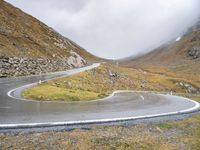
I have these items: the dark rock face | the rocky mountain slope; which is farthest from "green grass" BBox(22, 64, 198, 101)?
the rocky mountain slope

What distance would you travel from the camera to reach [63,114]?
80.1 feet

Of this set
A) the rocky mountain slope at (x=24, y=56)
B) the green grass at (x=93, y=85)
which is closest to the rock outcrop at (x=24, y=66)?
the rocky mountain slope at (x=24, y=56)

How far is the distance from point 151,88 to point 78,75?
75.5 feet

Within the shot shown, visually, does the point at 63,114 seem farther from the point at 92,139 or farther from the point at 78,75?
the point at 78,75

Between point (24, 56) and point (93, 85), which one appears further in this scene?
point (24, 56)

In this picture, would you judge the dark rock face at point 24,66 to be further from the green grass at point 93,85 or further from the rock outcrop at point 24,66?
the green grass at point 93,85

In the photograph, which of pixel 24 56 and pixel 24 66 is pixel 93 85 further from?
pixel 24 56

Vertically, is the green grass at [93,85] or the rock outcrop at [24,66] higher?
the rock outcrop at [24,66]

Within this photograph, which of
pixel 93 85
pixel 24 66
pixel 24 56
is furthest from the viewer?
pixel 24 56

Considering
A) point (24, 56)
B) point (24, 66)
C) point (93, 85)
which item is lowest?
point (93, 85)

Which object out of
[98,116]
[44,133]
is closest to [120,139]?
[44,133]

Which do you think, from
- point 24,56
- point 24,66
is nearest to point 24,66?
point 24,66

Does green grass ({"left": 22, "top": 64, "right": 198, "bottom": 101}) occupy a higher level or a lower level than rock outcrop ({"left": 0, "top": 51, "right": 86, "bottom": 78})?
lower

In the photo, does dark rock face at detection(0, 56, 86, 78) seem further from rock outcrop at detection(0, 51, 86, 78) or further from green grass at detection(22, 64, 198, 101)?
green grass at detection(22, 64, 198, 101)
